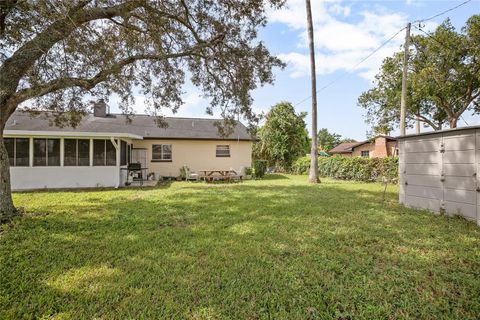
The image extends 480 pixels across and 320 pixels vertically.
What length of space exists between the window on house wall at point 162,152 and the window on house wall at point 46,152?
17.8ft

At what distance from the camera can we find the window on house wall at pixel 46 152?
34.8 ft

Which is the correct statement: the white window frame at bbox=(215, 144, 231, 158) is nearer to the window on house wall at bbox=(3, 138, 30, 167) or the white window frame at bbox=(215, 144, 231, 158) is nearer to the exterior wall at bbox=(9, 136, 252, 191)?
the exterior wall at bbox=(9, 136, 252, 191)

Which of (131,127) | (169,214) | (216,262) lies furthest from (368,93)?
(216,262)

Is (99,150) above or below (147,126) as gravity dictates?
below

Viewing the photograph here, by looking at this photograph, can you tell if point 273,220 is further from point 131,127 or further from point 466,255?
point 131,127

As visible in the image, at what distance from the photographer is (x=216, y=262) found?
3441mm

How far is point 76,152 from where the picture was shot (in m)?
11.1

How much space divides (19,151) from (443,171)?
50.0 ft

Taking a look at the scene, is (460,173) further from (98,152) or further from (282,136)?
(282,136)

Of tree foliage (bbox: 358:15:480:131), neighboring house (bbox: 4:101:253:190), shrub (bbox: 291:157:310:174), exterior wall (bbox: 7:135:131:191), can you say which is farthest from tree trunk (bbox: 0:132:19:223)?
tree foliage (bbox: 358:15:480:131)

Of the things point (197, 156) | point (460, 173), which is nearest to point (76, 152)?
point (197, 156)

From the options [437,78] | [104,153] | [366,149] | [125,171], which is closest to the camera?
[104,153]

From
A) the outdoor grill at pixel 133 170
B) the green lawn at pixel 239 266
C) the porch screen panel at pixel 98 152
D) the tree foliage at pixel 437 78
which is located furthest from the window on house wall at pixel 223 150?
the tree foliage at pixel 437 78

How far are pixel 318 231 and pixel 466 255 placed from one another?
7.25 feet
